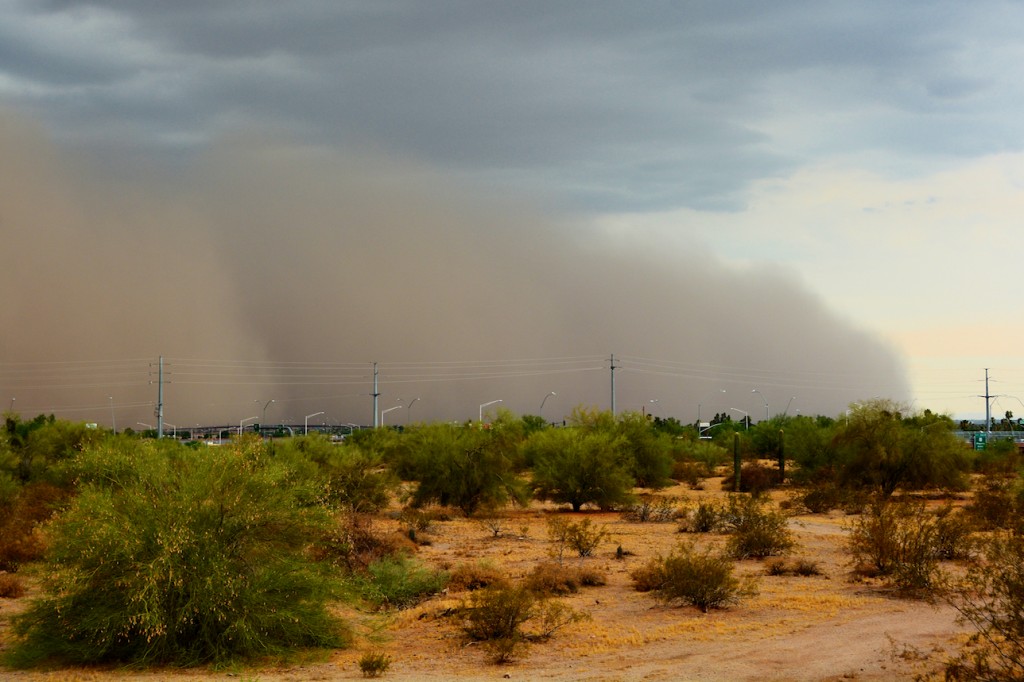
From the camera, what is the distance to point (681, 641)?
20734mm

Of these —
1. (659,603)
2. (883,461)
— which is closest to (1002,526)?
(659,603)

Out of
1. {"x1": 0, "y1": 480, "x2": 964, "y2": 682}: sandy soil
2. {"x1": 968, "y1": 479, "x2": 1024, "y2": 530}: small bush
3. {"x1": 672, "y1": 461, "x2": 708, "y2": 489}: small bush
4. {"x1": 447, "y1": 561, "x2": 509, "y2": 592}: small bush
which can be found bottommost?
{"x1": 672, "y1": 461, "x2": 708, "y2": 489}: small bush

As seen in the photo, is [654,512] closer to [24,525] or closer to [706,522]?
[706,522]

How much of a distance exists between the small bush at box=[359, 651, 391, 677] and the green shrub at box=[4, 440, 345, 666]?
1.84 metres

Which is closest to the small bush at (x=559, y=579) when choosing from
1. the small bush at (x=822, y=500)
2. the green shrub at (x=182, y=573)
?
the green shrub at (x=182, y=573)

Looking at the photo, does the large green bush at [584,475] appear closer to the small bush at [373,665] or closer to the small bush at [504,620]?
the small bush at [504,620]

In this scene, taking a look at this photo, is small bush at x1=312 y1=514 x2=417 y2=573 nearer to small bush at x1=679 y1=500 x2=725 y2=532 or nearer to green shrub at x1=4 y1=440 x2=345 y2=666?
green shrub at x1=4 y1=440 x2=345 y2=666

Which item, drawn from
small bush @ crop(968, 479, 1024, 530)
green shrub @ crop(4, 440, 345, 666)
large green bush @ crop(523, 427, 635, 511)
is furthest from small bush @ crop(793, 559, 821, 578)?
large green bush @ crop(523, 427, 635, 511)

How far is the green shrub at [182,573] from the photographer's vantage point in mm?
18125

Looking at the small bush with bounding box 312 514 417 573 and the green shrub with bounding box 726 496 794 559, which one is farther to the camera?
the green shrub with bounding box 726 496 794 559

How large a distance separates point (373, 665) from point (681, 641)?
21.1ft

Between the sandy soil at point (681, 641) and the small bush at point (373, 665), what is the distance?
0.17 metres

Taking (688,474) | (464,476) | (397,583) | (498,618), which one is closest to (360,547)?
(397,583)

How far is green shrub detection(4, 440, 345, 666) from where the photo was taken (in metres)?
18.1
